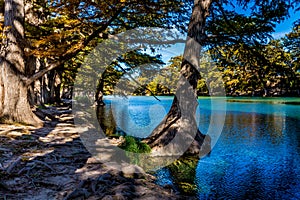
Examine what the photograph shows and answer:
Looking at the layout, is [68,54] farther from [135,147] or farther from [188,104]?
[188,104]

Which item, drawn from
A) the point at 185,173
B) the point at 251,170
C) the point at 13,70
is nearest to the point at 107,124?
the point at 13,70

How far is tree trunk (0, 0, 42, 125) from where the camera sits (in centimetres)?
896

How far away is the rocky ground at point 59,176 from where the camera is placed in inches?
163

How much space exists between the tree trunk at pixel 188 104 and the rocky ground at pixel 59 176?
3.35 m

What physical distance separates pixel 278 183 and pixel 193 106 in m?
4.15

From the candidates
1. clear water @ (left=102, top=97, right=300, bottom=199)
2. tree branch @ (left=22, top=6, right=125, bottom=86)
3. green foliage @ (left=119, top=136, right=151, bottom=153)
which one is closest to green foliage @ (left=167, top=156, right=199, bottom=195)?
clear water @ (left=102, top=97, right=300, bottom=199)

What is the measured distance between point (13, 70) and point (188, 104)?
7001 millimetres

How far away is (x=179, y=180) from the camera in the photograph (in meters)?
7.06

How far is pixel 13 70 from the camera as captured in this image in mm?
9141

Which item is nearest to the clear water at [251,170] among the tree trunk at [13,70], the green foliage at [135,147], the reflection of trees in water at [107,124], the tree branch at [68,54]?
the green foliage at [135,147]

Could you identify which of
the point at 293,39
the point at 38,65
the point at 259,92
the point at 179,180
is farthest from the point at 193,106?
the point at 259,92

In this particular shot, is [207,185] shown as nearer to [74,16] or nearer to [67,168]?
[67,168]

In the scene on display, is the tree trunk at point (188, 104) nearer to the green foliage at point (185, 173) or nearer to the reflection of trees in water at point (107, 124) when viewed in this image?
the green foliage at point (185, 173)

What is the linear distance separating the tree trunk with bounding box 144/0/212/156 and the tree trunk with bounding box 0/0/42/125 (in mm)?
5176
